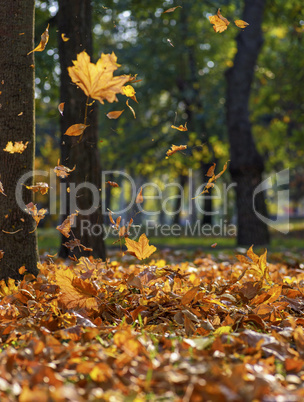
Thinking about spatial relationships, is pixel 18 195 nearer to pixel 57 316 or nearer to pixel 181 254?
pixel 57 316

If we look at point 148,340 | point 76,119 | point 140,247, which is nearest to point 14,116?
point 140,247

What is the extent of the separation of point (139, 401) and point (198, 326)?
0.97m

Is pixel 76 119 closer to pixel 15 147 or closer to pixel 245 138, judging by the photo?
pixel 15 147

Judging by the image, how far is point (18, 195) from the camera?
323 centimetres

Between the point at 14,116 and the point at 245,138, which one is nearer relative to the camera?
the point at 14,116

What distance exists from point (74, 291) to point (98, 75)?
1.16m

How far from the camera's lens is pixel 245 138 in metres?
9.55

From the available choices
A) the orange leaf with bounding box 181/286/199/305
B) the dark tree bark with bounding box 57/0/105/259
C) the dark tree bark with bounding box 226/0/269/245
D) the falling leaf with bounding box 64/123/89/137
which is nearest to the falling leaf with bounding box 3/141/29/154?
the falling leaf with bounding box 64/123/89/137

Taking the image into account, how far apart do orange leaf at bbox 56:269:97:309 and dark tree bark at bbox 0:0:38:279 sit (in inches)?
37.3

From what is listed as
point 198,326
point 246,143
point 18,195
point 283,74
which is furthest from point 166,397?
point 283,74

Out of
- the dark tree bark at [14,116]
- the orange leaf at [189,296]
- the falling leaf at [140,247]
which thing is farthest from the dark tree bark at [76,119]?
the orange leaf at [189,296]

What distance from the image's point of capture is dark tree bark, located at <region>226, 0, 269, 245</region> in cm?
952

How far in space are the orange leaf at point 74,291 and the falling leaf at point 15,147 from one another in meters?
1.09

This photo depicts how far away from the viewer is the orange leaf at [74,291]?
240 centimetres
